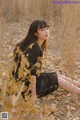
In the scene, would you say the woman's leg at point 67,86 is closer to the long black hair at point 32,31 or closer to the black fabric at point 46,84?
the black fabric at point 46,84

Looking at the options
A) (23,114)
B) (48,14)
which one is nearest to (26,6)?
(48,14)

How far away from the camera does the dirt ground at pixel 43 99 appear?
5.08 feet

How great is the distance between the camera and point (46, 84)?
2.37m

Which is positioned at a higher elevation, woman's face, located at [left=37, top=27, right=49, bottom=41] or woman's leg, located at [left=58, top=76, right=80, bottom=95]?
woman's face, located at [left=37, top=27, right=49, bottom=41]

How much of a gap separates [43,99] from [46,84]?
0.12 metres

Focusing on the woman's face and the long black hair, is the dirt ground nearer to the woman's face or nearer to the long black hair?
the long black hair

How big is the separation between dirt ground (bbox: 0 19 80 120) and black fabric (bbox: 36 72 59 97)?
75 millimetres

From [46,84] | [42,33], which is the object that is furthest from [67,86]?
[42,33]

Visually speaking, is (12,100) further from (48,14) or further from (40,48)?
(48,14)

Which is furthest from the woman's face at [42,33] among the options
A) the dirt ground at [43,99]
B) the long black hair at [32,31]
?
the dirt ground at [43,99]

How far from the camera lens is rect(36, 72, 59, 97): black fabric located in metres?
2.34

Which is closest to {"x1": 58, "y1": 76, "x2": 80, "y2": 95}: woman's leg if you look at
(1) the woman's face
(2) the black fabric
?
(2) the black fabric

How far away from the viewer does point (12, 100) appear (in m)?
1.50

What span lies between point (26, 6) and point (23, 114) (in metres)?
2.98
